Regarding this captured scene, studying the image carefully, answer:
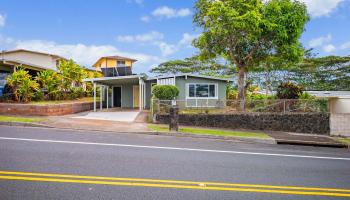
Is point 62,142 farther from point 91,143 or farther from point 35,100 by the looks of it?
point 35,100

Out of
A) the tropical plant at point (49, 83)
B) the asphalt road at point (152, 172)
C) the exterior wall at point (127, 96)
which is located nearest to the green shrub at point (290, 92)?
the asphalt road at point (152, 172)

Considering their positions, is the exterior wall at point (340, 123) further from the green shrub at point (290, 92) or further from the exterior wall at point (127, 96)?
the exterior wall at point (127, 96)

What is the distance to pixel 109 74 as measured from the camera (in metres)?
24.9

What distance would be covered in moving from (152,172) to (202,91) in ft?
57.3

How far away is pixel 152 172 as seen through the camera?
572cm

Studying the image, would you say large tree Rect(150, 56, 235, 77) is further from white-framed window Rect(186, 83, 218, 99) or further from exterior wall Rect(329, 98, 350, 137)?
exterior wall Rect(329, 98, 350, 137)

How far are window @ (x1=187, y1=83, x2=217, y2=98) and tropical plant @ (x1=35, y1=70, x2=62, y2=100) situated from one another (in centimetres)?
→ 1069

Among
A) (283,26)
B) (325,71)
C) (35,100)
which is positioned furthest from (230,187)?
(325,71)

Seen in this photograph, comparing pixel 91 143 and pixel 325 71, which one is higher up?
pixel 325 71

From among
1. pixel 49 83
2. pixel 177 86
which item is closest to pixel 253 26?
pixel 177 86

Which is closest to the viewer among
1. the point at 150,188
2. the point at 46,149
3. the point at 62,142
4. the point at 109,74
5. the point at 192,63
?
the point at 150,188

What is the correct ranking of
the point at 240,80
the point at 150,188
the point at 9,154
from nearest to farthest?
1. the point at 150,188
2. the point at 9,154
3. the point at 240,80

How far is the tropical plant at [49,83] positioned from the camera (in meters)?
19.7

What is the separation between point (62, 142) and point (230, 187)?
227 inches
